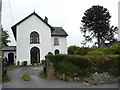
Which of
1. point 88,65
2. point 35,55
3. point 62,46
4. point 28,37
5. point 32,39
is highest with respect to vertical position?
point 28,37

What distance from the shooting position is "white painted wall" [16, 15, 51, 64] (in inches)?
1129

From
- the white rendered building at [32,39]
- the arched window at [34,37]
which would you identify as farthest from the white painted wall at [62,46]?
the arched window at [34,37]

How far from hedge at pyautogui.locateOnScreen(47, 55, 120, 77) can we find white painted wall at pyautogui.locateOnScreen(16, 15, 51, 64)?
1519 cm

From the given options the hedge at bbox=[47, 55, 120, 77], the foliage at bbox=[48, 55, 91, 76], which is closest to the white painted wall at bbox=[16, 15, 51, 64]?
the foliage at bbox=[48, 55, 91, 76]

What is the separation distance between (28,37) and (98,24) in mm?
20913

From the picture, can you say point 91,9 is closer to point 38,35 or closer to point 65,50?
point 65,50

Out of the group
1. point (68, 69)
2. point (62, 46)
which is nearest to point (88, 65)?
point (68, 69)

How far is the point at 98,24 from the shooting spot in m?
42.8

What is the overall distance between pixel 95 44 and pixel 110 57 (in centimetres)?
3146

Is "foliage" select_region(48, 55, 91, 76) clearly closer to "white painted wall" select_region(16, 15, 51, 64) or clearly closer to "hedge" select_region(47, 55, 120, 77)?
"hedge" select_region(47, 55, 120, 77)

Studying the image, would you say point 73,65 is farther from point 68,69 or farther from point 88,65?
point 88,65

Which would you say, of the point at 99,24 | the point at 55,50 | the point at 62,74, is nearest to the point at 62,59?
the point at 62,74

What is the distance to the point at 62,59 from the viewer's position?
1515cm

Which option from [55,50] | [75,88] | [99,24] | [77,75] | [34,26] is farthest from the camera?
[99,24]
